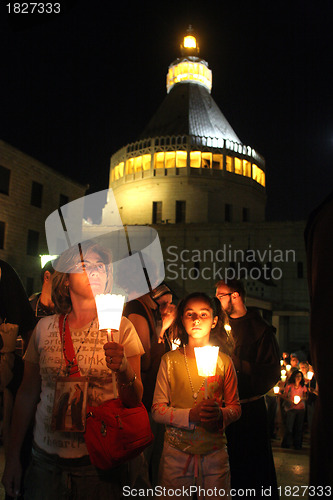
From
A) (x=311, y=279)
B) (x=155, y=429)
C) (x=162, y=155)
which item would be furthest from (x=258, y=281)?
(x=311, y=279)

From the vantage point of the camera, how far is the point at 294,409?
8.36 metres

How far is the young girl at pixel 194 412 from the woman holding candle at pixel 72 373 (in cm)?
44

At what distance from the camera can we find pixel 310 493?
5.01ft

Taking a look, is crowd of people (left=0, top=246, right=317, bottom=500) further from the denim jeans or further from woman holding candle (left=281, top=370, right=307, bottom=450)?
woman holding candle (left=281, top=370, right=307, bottom=450)

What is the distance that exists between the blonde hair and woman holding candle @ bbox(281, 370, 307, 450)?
252 inches

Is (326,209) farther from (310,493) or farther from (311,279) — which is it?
(310,493)

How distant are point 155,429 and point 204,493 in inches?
73.0

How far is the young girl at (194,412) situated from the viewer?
2.89 m

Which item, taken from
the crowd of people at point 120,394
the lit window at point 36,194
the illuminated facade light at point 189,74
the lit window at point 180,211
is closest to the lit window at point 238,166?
the lit window at point 180,211

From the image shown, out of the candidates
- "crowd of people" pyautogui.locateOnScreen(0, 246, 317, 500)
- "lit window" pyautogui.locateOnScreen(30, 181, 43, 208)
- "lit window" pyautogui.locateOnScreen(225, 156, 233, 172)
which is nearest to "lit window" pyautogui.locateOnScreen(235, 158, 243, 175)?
"lit window" pyautogui.locateOnScreen(225, 156, 233, 172)

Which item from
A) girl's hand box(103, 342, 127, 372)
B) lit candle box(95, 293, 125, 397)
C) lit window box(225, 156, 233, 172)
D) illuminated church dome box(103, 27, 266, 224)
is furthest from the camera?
lit window box(225, 156, 233, 172)

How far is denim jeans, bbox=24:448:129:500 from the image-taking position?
2.47 m

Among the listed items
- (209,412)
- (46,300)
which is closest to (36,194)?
(46,300)

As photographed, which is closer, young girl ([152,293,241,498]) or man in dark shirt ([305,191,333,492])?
man in dark shirt ([305,191,333,492])
